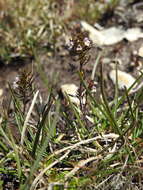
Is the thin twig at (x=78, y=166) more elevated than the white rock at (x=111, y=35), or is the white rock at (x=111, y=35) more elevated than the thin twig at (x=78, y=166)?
the white rock at (x=111, y=35)

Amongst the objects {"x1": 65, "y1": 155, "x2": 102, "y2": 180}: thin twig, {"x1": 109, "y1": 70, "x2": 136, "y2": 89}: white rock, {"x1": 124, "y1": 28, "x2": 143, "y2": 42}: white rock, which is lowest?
{"x1": 65, "y1": 155, "x2": 102, "y2": 180}: thin twig

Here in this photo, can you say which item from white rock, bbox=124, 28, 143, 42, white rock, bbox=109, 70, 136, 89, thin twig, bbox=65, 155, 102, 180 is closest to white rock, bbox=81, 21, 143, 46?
white rock, bbox=124, 28, 143, 42

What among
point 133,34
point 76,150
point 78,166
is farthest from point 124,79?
point 78,166

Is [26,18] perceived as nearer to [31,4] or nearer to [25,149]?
[31,4]

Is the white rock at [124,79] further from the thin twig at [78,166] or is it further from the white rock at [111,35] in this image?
the thin twig at [78,166]

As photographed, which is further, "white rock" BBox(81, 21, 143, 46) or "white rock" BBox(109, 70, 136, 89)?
"white rock" BBox(81, 21, 143, 46)

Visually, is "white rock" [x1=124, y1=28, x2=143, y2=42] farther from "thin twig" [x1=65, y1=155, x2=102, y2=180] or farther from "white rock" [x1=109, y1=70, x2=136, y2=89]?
"thin twig" [x1=65, y1=155, x2=102, y2=180]

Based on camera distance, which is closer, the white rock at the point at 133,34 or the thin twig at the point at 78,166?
the thin twig at the point at 78,166

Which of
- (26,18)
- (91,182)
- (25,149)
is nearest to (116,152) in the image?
(91,182)

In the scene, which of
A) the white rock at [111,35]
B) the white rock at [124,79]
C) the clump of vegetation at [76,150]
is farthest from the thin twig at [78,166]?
the white rock at [111,35]

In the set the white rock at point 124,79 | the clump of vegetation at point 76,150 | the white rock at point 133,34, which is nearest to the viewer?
the clump of vegetation at point 76,150

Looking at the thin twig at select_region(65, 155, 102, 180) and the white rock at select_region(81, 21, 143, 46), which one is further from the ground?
the white rock at select_region(81, 21, 143, 46)
